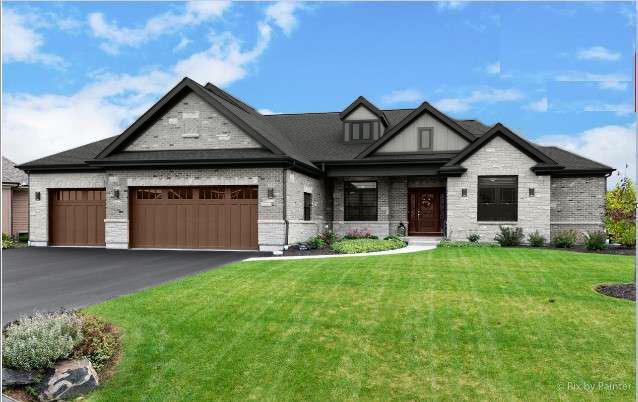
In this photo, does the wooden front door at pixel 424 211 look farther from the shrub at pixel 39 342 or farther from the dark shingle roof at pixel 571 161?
the shrub at pixel 39 342

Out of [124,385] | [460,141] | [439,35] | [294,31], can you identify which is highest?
[294,31]

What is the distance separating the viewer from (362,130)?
24750 mm

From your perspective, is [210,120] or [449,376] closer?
[449,376]

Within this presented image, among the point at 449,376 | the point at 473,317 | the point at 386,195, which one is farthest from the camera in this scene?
the point at 386,195

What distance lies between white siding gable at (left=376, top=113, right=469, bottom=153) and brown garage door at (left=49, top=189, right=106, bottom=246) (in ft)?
42.9

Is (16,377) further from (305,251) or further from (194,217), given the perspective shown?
(194,217)

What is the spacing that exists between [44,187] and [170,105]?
743 cm

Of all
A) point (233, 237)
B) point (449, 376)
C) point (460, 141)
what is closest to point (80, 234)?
point (233, 237)

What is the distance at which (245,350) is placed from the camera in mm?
6824

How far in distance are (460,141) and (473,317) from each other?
51.3 ft

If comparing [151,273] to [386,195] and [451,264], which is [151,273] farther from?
[386,195]

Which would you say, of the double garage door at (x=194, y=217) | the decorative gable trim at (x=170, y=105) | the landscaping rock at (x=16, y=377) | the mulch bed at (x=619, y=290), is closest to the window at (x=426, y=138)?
the decorative gable trim at (x=170, y=105)

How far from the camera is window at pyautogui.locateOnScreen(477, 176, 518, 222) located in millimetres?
20969

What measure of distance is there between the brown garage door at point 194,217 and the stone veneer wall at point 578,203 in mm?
13757
